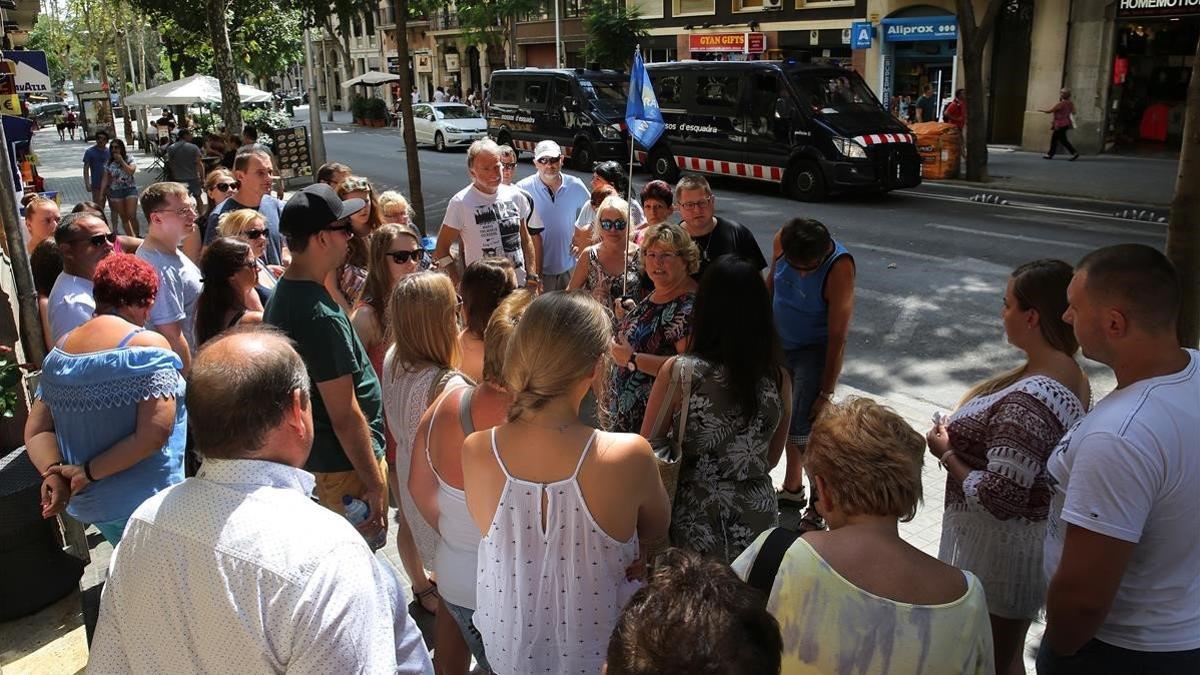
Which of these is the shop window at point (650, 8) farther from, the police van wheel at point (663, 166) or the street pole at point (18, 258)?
the street pole at point (18, 258)

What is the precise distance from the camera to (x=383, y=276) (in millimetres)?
4465

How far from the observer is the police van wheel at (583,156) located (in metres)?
20.5

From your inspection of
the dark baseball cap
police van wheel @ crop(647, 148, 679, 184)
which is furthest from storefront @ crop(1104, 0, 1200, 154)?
the dark baseball cap

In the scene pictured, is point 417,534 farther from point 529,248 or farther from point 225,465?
point 529,248

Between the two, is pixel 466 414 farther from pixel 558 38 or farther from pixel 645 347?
pixel 558 38

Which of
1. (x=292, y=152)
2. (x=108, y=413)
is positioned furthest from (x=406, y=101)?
(x=292, y=152)

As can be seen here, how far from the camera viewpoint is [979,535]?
8.78 feet

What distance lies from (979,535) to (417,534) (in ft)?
6.55

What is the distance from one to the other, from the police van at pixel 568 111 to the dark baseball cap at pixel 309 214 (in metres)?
16.5

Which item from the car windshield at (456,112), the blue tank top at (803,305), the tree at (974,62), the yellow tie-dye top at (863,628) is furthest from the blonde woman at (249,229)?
the car windshield at (456,112)

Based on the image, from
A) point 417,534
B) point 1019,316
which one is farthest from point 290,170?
point 1019,316

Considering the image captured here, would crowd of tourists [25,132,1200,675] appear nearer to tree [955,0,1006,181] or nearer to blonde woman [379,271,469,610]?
blonde woman [379,271,469,610]

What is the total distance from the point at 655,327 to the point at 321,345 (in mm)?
1526

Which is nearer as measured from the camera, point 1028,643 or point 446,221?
point 1028,643
